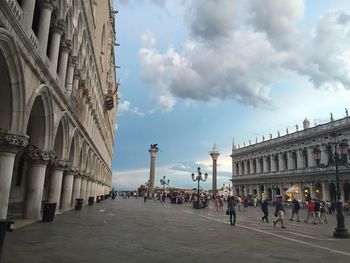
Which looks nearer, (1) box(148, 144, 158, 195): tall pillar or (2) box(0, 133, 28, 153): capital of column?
(2) box(0, 133, 28, 153): capital of column

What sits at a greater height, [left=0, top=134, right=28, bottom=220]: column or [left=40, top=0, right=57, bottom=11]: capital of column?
[left=40, top=0, right=57, bottom=11]: capital of column

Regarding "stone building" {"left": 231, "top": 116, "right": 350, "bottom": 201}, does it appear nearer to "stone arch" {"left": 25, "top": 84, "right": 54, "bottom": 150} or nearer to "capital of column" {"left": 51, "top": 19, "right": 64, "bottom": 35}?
"capital of column" {"left": 51, "top": 19, "right": 64, "bottom": 35}

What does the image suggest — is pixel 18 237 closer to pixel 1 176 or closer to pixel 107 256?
pixel 1 176

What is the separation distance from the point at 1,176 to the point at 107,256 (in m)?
5.26

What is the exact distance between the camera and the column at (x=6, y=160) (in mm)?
11508

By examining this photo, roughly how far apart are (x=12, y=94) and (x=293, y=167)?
2801 inches

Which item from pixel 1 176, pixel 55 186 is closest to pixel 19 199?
pixel 55 186

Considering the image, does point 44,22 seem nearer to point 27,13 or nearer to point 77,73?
point 27,13

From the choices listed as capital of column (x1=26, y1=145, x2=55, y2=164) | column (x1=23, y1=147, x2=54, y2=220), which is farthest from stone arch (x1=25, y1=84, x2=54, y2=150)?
column (x1=23, y1=147, x2=54, y2=220)

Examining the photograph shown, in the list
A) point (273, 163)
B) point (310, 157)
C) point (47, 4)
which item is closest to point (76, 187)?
point (47, 4)

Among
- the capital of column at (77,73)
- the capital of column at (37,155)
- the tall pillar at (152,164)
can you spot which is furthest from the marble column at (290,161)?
the capital of column at (37,155)

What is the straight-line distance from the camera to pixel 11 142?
458 inches

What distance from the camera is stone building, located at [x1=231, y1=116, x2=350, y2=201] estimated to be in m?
62.2

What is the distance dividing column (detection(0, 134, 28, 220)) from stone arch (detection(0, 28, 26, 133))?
35 cm
